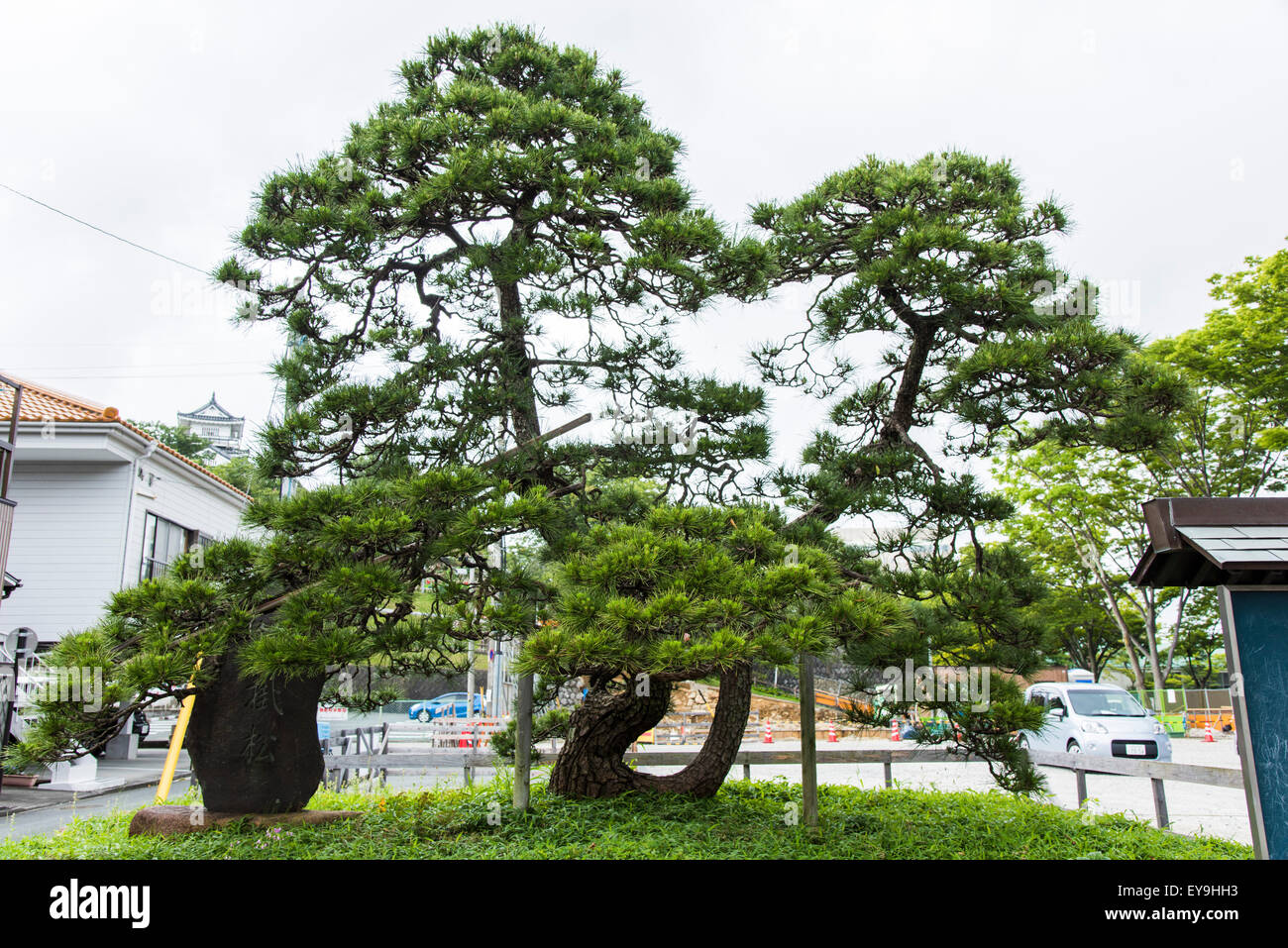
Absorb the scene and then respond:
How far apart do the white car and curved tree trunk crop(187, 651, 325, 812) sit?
9403 millimetres

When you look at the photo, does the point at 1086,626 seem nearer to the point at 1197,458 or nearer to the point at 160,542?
the point at 1197,458

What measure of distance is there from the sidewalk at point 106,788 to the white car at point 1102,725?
37.6 ft

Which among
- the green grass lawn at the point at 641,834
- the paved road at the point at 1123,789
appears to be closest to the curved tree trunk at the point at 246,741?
the green grass lawn at the point at 641,834

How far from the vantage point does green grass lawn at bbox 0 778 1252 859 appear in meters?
4.77

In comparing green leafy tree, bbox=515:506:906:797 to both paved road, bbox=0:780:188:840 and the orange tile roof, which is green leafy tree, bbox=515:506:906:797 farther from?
the orange tile roof

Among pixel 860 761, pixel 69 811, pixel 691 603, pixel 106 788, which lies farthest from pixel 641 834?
pixel 106 788

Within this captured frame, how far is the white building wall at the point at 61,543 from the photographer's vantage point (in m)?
12.2

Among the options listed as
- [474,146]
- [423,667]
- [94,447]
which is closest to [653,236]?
[474,146]

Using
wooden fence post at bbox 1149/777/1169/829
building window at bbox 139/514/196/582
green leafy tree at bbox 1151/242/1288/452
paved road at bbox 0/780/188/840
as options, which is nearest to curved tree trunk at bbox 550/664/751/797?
wooden fence post at bbox 1149/777/1169/829

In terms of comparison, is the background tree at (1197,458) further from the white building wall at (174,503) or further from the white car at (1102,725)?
the white building wall at (174,503)

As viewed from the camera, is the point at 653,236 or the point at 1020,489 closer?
the point at 653,236

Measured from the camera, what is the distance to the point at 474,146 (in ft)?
17.1
